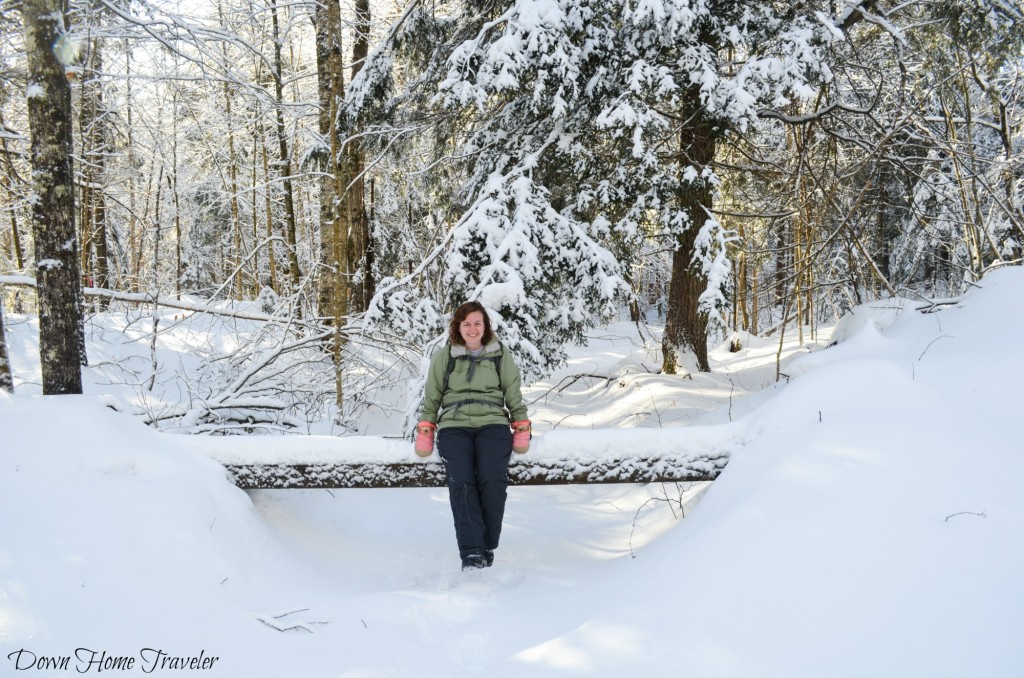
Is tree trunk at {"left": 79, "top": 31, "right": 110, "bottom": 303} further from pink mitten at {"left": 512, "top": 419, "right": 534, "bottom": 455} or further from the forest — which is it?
pink mitten at {"left": 512, "top": 419, "right": 534, "bottom": 455}

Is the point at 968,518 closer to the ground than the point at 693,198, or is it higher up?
closer to the ground

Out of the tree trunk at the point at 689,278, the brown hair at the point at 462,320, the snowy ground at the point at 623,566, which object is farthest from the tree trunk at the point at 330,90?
the tree trunk at the point at 689,278

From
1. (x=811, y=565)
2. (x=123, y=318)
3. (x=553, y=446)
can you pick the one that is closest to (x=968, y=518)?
(x=811, y=565)

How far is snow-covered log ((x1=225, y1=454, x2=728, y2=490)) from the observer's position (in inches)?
162

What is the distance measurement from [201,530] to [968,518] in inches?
147

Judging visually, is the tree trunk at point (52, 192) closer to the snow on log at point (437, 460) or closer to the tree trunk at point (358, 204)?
the snow on log at point (437, 460)

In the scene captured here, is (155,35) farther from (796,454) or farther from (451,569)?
(796,454)

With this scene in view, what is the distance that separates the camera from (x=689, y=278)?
29.1ft

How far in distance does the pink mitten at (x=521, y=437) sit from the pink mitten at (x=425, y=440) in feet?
1.82

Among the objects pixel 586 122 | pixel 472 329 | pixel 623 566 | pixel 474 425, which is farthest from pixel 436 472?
pixel 586 122

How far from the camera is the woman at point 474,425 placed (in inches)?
159

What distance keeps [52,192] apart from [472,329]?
2970 millimetres

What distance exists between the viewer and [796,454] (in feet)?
11.2

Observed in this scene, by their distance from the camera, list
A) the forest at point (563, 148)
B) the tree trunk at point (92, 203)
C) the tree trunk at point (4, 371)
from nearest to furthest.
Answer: the tree trunk at point (4, 371)
the forest at point (563, 148)
the tree trunk at point (92, 203)
